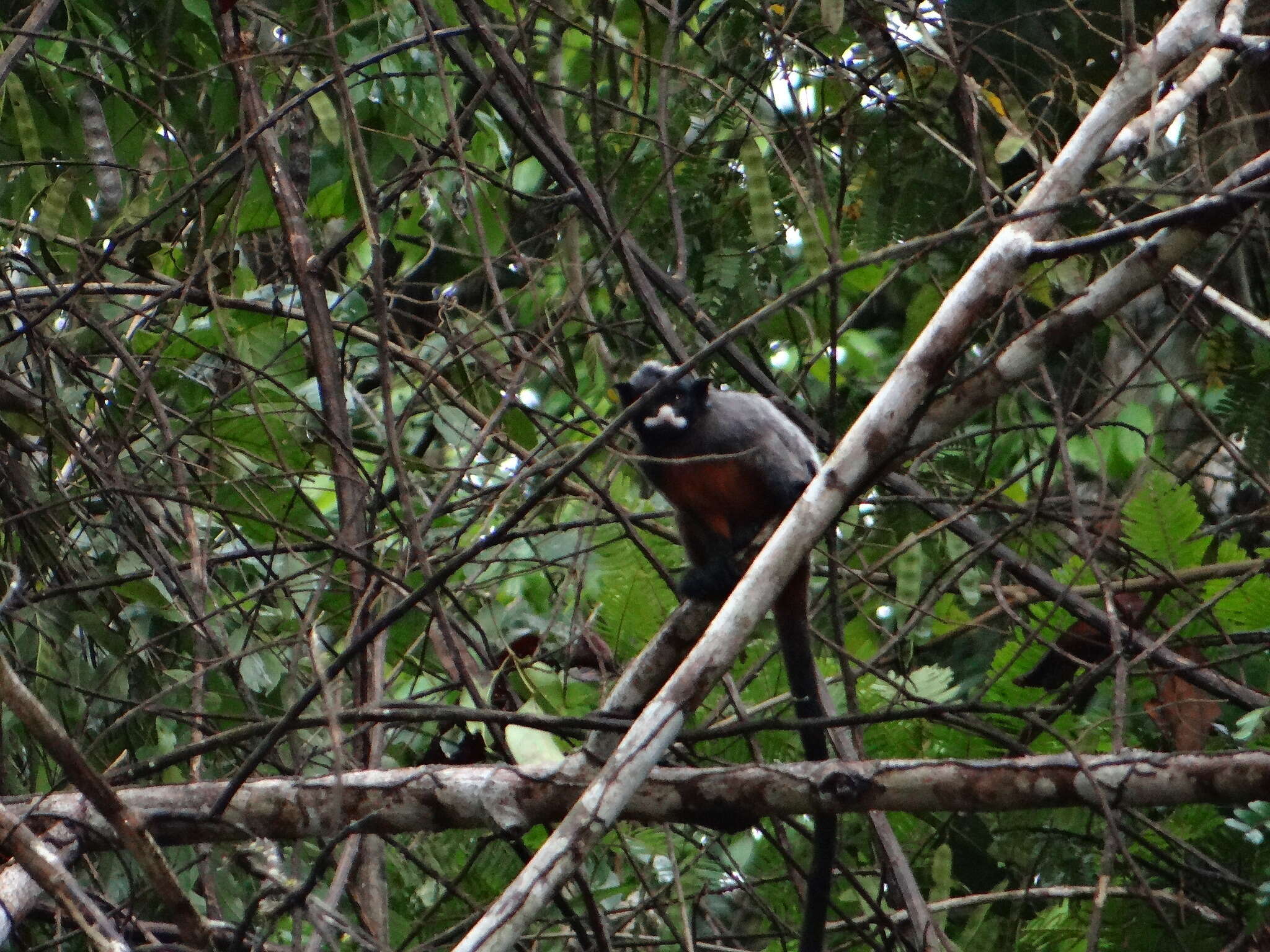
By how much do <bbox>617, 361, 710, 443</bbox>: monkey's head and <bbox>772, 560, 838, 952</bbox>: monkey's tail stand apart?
2.89ft

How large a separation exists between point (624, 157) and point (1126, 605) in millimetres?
2041

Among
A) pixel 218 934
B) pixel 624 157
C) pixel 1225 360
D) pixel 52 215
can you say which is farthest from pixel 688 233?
pixel 218 934

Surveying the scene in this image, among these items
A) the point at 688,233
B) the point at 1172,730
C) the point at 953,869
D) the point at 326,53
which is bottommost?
the point at 953,869

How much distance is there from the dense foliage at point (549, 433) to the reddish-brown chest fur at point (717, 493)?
7.1 inches

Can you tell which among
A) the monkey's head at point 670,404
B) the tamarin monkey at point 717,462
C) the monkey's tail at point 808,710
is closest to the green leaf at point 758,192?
the tamarin monkey at point 717,462

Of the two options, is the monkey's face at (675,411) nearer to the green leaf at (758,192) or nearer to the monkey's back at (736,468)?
the monkey's back at (736,468)

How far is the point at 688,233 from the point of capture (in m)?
4.90

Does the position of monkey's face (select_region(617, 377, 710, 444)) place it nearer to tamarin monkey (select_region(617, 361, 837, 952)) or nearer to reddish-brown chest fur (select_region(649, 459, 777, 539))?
tamarin monkey (select_region(617, 361, 837, 952))

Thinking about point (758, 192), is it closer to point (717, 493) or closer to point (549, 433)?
point (549, 433)

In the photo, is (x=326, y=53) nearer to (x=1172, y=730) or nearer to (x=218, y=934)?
(x=218, y=934)

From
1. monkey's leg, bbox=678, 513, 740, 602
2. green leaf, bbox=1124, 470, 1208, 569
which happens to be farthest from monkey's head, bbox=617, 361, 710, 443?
green leaf, bbox=1124, 470, 1208, 569

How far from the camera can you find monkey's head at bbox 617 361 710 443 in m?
4.57

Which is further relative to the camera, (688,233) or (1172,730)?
(688,233)

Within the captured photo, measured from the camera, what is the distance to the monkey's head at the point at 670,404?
4.57m
